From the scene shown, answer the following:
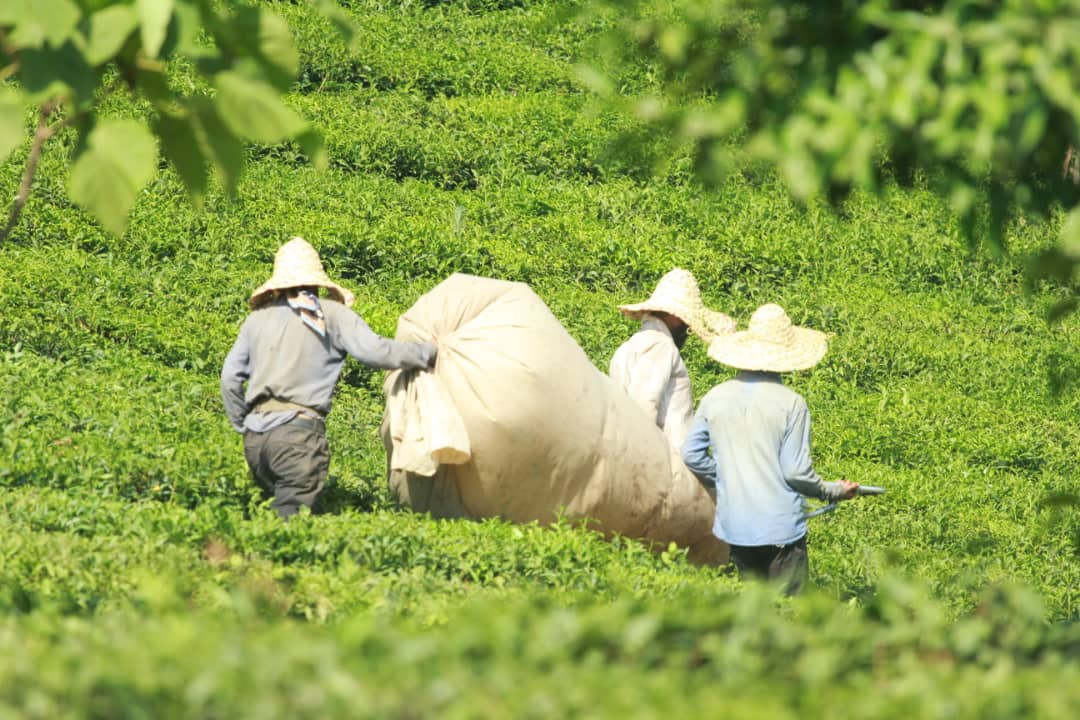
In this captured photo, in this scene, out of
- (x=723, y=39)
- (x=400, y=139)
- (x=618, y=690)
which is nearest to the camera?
(x=618, y=690)

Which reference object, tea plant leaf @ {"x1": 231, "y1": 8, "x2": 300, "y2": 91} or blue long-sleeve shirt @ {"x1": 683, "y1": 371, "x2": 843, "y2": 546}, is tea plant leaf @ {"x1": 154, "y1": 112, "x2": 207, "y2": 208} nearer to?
tea plant leaf @ {"x1": 231, "y1": 8, "x2": 300, "y2": 91}

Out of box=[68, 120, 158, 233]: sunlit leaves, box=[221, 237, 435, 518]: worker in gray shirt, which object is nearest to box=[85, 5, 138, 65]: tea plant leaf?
box=[68, 120, 158, 233]: sunlit leaves

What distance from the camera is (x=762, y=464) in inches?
268

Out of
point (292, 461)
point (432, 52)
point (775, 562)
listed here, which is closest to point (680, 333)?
point (775, 562)

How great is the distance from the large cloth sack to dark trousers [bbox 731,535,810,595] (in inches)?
20.9

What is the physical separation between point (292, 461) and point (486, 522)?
3.08 feet

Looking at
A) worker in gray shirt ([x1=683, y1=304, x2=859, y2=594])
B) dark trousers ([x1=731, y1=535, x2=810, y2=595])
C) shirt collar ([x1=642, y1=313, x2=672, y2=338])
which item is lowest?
dark trousers ([x1=731, y1=535, x2=810, y2=595])

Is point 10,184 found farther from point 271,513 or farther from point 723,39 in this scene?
point 723,39

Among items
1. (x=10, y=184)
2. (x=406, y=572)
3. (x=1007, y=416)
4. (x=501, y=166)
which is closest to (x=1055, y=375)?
(x=406, y=572)

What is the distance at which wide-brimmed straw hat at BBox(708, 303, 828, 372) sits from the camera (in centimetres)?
702

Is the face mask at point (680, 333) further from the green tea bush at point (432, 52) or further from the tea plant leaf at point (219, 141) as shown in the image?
the green tea bush at point (432, 52)

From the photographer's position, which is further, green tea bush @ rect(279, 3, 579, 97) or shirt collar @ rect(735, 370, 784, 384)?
green tea bush @ rect(279, 3, 579, 97)

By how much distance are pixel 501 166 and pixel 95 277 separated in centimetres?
514

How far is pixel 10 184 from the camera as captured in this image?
11.8 metres
